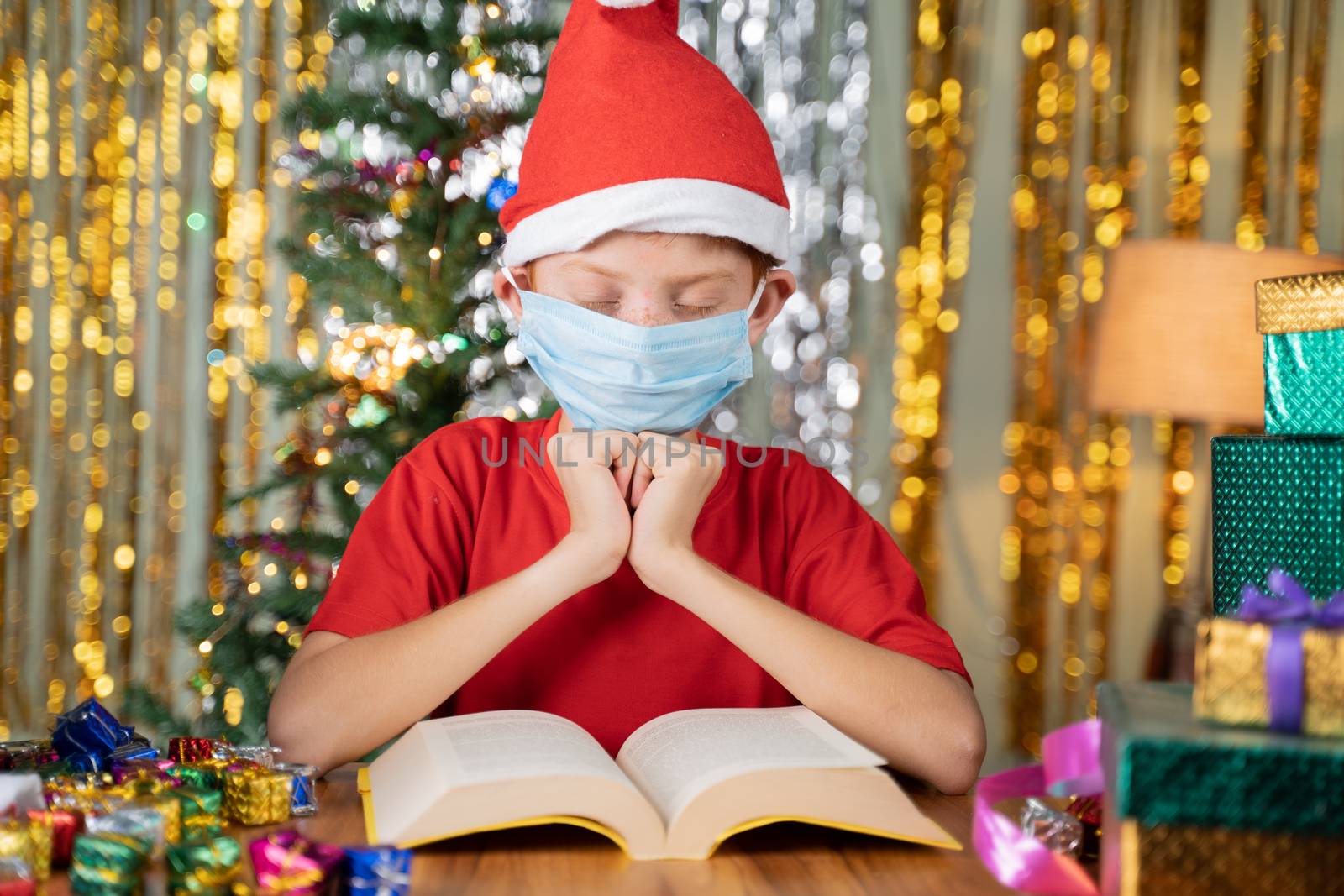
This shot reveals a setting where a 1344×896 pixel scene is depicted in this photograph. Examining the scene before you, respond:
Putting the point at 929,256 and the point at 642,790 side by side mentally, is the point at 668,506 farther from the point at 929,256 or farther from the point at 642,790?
the point at 929,256

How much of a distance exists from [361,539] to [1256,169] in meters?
3.11

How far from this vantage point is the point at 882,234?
11.3 ft

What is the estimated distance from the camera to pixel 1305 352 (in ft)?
2.84

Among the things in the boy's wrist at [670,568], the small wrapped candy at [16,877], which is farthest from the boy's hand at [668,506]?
the small wrapped candy at [16,877]

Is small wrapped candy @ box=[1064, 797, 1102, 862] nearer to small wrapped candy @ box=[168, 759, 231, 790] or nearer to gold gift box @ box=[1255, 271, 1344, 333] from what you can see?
gold gift box @ box=[1255, 271, 1344, 333]

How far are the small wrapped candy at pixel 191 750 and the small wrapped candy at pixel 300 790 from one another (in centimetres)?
9

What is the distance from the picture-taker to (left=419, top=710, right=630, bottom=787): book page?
83cm

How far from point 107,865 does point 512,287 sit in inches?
31.7

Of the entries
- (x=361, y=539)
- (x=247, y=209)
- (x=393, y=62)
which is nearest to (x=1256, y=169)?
(x=393, y=62)

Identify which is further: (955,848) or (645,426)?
(645,426)

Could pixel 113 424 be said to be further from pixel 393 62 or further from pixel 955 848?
pixel 955 848

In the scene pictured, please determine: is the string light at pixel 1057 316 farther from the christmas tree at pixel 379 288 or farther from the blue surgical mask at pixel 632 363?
the blue surgical mask at pixel 632 363

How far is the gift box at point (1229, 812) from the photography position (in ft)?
2.04

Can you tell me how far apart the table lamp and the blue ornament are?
1.47 metres
